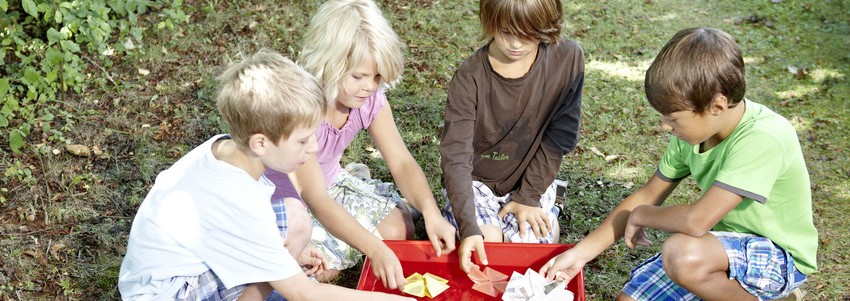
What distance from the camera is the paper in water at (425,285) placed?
266cm

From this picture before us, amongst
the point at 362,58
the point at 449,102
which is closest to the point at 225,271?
the point at 362,58

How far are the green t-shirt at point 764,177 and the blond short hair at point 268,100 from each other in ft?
3.92

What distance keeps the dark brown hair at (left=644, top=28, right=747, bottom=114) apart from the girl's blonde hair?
89 cm

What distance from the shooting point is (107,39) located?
460 centimetres

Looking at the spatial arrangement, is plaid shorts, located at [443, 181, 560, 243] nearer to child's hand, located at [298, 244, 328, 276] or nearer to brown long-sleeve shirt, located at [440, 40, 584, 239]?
A: brown long-sleeve shirt, located at [440, 40, 584, 239]

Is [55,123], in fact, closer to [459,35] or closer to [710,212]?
[459,35]

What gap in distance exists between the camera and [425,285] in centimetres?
→ 270

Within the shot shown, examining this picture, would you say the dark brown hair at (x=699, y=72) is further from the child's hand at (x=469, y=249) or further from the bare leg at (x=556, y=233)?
the bare leg at (x=556, y=233)

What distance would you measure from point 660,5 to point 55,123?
374 centimetres

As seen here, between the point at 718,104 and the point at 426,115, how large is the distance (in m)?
2.00

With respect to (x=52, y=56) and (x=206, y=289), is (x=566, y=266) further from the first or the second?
(x=52, y=56)

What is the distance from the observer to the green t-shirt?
2312mm

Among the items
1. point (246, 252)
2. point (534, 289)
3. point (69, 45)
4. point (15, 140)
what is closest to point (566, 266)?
point (534, 289)

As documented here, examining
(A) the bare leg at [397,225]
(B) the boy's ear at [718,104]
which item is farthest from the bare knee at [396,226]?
(B) the boy's ear at [718,104]
